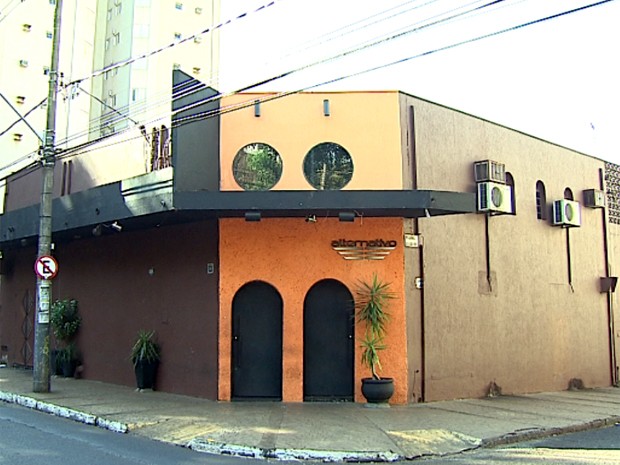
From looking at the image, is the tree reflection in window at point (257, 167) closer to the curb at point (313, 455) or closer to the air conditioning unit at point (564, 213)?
the curb at point (313, 455)

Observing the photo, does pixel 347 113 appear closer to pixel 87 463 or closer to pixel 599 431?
pixel 599 431

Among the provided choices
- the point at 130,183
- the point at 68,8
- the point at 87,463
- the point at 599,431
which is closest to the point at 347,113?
the point at 130,183

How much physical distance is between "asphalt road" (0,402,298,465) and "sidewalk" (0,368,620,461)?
362mm

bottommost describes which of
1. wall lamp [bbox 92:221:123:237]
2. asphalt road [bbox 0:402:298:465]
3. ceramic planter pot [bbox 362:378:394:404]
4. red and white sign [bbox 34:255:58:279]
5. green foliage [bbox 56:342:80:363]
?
asphalt road [bbox 0:402:298:465]

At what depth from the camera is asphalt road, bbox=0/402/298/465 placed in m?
8.16

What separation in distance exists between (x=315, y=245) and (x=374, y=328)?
2.05 m

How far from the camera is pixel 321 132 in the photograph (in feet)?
45.9

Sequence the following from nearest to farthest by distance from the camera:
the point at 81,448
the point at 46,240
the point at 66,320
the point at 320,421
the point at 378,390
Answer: the point at 81,448
the point at 320,421
the point at 378,390
the point at 46,240
the point at 66,320

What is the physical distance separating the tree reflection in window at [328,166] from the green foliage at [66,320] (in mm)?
8174

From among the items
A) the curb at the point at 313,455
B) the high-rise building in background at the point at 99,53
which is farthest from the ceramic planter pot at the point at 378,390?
A: the high-rise building in background at the point at 99,53

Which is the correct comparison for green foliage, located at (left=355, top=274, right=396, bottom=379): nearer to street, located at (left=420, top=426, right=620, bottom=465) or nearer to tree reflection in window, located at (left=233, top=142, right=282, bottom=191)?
tree reflection in window, located at (left=233, top=142, right=282, bottom=191)

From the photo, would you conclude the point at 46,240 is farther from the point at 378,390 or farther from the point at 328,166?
the point at 378,390

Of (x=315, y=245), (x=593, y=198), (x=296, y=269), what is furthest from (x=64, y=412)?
(x=593, y=198)

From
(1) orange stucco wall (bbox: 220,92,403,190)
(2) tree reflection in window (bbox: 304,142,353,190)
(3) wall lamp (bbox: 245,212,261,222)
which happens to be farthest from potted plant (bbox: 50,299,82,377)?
(2) tree reflection in window (bbox: 304,142,353,190)
